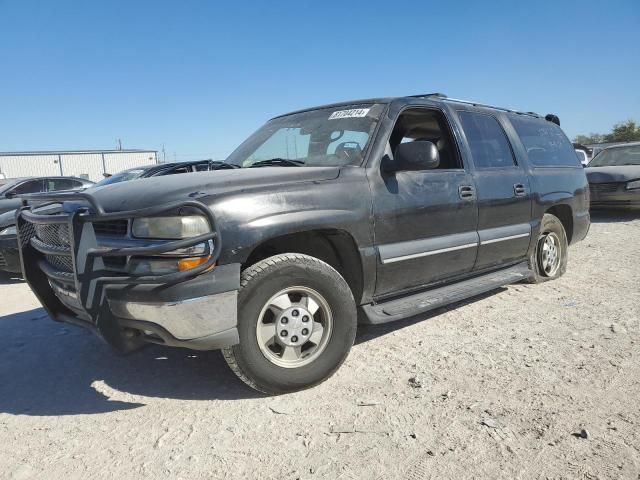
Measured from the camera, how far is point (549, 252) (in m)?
5.05

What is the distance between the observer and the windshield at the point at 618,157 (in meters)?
10.4

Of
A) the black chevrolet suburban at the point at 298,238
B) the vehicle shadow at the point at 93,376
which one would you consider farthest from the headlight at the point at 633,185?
the vehicle shadow at the point at 93,376

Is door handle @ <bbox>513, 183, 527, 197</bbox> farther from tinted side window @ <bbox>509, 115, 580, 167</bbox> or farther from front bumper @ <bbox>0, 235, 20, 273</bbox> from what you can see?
front bumper @ <bbox>0, 235, 20, 273</bbox>

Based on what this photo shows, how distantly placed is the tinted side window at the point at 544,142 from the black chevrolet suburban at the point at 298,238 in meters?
0.41

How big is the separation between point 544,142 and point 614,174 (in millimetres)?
5761

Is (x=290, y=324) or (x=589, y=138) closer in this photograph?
(x=290, y=324)

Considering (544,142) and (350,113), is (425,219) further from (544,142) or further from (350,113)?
(544,142)

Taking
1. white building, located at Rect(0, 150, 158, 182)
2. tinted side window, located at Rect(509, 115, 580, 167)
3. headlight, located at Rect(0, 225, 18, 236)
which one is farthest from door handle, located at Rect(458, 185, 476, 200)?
white building, located at Rect(0, 150, 158, 182)

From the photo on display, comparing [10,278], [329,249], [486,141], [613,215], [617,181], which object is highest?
[486,141]

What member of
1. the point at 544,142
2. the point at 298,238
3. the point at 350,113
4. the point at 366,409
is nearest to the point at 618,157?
the point at 544,142

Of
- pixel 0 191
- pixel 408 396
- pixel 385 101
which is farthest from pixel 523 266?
pixel 0 191

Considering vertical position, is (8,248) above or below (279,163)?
below

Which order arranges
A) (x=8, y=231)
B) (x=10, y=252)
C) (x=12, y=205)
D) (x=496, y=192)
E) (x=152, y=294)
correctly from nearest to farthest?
(x=152, y=294) < (x=496, y=192) < (x=10, y=252) < (x=8, y=231) < (x=12, y=205)

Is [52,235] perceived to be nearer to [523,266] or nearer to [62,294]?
[62,294]
